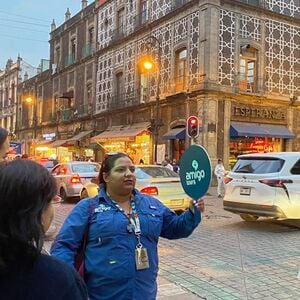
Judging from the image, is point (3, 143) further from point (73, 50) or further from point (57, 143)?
point (73, 50)

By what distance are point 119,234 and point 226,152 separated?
2223 cm

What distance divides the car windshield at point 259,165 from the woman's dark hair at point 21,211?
30.2ft

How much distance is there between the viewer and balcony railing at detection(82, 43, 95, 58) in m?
37.9

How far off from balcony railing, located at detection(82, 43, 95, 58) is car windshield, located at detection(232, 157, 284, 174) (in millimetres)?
28695

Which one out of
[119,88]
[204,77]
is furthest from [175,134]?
[119,88]

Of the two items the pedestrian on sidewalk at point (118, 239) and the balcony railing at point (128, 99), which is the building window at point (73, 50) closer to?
the balcony railing at point (128, 99)

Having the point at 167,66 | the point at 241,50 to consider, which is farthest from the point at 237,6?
the point at 167,66

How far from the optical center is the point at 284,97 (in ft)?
88.3

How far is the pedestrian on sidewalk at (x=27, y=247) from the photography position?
1544 mm

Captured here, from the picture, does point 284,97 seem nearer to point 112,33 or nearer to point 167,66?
point 167,66

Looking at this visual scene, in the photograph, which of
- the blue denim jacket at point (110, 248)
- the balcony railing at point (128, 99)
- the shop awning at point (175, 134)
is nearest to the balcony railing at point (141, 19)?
the balcony railing at point (128, 99)

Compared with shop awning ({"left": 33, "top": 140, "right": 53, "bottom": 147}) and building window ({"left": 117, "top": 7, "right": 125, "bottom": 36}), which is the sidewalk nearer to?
building window ({"left": 117, "top": 7, "right": 125, "bottom": 36})

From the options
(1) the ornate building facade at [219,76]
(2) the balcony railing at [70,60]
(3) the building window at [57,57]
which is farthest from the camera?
(3) the building window at [57,57]

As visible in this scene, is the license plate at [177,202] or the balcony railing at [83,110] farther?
the balcony railing at [83,110]
